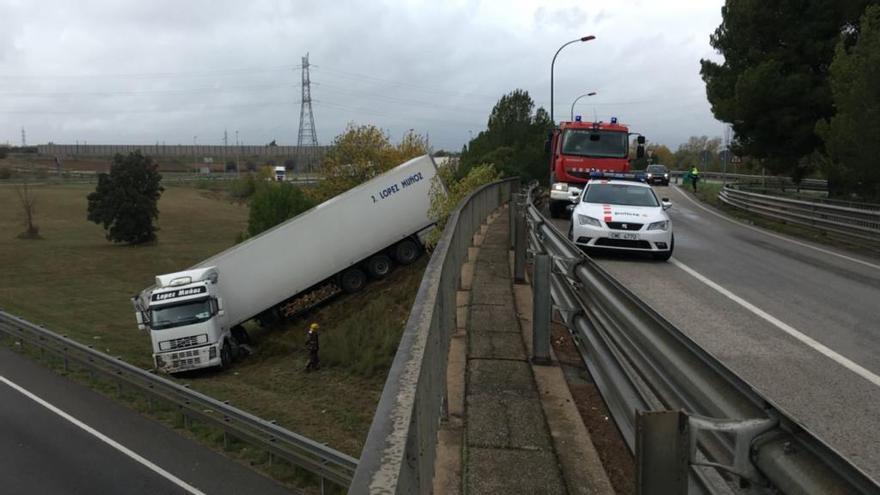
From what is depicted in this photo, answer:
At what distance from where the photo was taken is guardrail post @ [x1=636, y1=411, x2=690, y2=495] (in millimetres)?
2197

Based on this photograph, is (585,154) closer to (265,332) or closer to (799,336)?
(265,332)

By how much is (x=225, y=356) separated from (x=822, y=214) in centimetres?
1904

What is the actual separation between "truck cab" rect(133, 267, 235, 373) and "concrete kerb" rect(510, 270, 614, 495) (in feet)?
53.9

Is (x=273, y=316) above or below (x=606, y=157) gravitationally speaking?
below

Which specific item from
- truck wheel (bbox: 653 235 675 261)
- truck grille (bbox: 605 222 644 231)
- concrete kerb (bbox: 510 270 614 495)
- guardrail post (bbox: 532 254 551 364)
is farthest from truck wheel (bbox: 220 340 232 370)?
guardrail post (bbox: 532 254 551 364)

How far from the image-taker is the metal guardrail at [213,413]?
10.7 metres

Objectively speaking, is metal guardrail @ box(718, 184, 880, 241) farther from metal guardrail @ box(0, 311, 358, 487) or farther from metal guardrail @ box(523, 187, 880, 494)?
metal guardrail @ box(523, 187, 880, 494)

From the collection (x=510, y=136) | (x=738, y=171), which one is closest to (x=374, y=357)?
(x=510, y=136)

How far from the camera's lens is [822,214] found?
784 inches

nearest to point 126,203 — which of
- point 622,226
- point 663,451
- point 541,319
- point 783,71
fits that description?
point 783,71

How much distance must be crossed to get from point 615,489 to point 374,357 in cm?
1512

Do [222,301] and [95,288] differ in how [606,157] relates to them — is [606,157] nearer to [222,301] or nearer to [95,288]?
[222,301]

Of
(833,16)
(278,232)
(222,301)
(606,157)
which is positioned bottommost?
(222,301)

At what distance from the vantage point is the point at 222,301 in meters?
21.7
